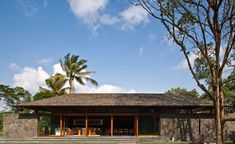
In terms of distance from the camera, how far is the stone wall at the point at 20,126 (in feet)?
82.3

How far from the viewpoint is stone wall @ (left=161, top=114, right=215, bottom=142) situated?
24938mm

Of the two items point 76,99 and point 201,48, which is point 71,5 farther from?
point 76,99

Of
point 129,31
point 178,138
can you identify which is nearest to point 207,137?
point 178,138

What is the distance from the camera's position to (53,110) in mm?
27906

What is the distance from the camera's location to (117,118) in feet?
94.7

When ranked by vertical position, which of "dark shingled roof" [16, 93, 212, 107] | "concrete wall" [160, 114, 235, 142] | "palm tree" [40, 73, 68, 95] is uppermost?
"palm tree" [40, 73, 68, 95]

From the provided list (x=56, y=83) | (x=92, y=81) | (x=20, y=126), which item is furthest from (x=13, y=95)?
(x=20, y=126)

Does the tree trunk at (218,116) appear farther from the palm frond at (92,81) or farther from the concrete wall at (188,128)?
the palm frond at (92,81)

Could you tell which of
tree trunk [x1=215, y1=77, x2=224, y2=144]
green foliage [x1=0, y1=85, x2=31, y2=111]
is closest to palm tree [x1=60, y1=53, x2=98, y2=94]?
green foliage [x1=0, y1=85, x2=31, y2=111]

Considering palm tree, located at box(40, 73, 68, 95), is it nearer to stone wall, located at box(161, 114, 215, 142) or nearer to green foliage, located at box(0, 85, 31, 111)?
green foliage, located at box(0, 85, 31, 111)

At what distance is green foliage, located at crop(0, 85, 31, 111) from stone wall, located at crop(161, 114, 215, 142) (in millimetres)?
32129

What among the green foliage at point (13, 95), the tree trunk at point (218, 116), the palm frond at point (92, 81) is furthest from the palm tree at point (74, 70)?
the tree trunk at point (218, 116)

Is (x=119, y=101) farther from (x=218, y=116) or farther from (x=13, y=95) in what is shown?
(x=13, y=95)

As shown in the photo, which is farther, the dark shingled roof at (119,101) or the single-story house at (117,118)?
the dark shingled roof at (119,101)
